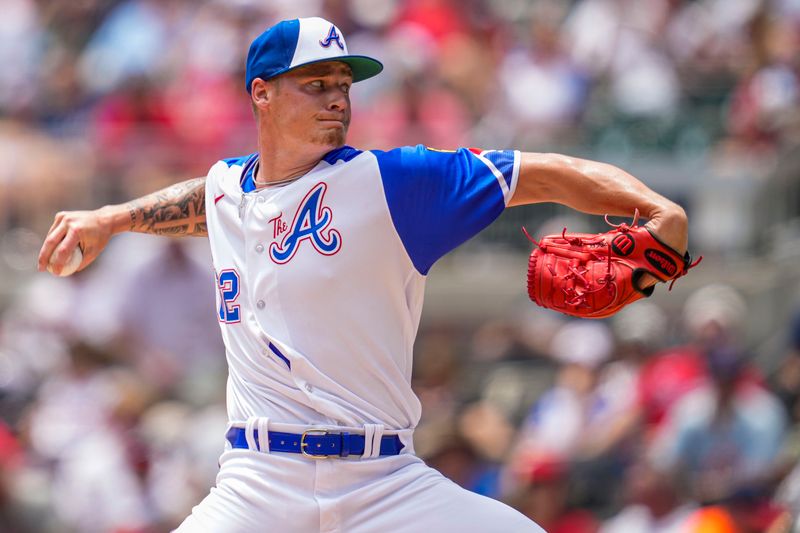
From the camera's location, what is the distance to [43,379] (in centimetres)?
996

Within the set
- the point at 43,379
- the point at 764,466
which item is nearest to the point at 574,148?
the point at 764,466

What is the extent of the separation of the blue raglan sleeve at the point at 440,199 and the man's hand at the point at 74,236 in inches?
40.6

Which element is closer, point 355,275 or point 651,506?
point 355,275

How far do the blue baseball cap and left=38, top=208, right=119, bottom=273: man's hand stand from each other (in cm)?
73

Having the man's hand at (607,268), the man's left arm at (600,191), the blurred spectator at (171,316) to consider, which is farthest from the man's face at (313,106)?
the blurred spectator at (171,316)

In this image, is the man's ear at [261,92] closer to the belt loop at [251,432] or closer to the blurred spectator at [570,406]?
the belt loop at [251,432]

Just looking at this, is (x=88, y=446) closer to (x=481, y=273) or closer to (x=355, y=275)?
(x=481, y=273)

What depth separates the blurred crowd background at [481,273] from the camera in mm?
8125

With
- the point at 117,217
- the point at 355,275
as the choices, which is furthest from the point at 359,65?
the point at 117,217

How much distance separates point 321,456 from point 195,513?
0.45 meters

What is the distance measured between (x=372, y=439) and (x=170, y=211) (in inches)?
46.0

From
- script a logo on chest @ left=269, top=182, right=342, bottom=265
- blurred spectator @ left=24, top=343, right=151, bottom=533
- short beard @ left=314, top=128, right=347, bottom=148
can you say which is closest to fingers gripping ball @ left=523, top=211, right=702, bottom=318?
script a logo on chest @ left=269, top=182, right=342, bottom=265

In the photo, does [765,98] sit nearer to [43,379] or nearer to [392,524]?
[43,379]

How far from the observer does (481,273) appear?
10.7 metres
